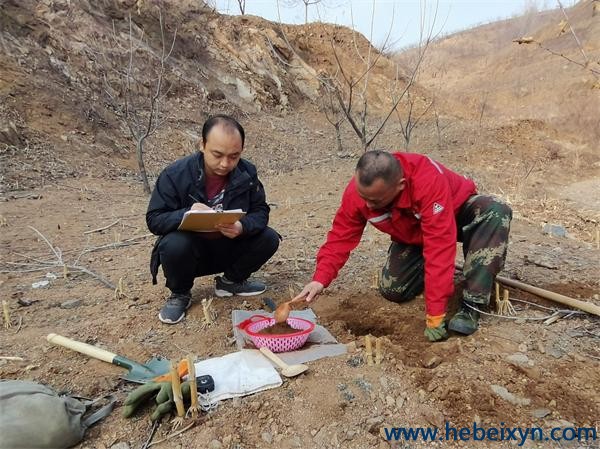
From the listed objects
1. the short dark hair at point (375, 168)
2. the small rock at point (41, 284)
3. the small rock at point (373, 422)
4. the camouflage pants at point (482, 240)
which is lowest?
the small rock at point (41, 284)

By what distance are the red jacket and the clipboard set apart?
52 cm

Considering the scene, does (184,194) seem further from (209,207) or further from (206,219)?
(206,219)

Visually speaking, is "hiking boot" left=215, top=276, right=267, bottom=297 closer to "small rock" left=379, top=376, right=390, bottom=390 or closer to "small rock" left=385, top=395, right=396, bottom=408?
"small rock" left=379, top=376, right=390, bottom=390

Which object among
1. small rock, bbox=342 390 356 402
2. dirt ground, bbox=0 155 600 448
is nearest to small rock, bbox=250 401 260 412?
dirt ground, bbox=0 155 600 448

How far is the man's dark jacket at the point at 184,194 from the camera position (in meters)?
2.70

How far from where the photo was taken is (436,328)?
2393mm

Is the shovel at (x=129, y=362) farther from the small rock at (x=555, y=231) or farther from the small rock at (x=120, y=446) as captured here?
the small rock at (x=555, y=231)

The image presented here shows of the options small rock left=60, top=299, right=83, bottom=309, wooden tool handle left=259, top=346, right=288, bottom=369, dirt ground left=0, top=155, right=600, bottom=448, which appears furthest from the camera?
small rock left=60, top=299, right=83, bottom=309

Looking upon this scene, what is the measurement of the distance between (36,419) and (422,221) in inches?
72.2

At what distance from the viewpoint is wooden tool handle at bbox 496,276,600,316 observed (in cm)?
252

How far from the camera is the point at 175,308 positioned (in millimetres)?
2785

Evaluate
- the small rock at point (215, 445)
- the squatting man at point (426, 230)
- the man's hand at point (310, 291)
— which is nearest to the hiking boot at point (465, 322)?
the squatting man at point (426, 230)

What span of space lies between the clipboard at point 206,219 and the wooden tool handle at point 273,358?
0.72m

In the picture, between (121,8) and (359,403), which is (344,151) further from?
(359,403)
